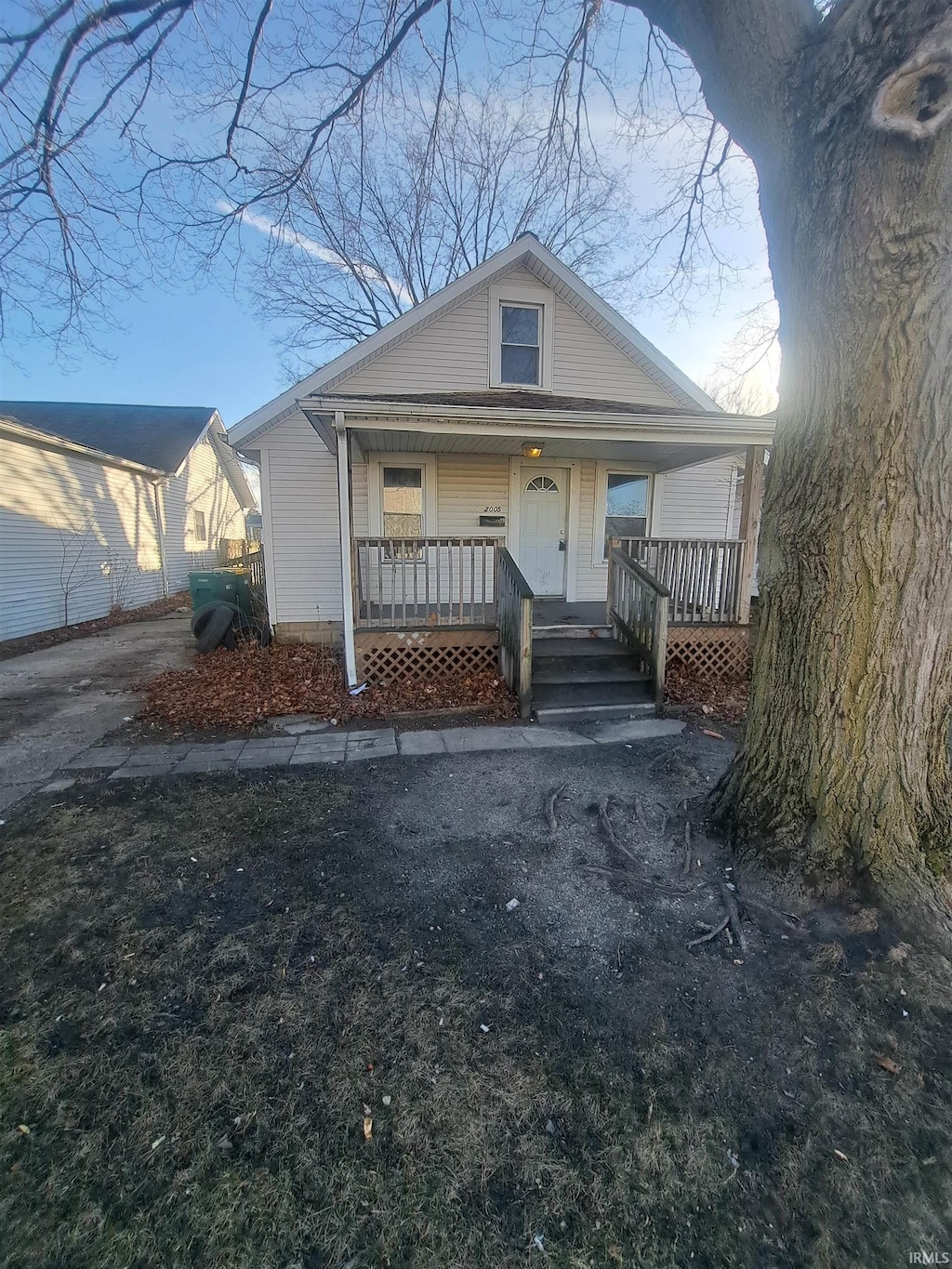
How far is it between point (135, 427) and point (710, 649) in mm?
19597

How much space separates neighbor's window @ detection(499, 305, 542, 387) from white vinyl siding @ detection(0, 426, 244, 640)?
373 inches

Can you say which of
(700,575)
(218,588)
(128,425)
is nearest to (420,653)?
(700,575)

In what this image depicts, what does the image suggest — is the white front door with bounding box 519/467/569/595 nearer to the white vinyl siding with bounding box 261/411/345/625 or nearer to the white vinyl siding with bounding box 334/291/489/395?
the white vinyl siding with bounding box 334/291/489/395

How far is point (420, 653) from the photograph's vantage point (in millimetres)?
6375

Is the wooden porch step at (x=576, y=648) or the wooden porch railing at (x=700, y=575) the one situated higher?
the wooden porch railing at (x=700, y=575)

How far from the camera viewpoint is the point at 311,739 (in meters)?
4.89

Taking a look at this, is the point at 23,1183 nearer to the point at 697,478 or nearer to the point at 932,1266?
the point at 932,1266

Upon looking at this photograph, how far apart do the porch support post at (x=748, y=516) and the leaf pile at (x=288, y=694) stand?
3404mm

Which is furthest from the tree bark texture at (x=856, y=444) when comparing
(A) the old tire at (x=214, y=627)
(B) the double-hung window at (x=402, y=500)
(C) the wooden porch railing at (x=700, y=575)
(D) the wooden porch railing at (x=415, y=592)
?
(A) the old tire at (x=214, y=627)

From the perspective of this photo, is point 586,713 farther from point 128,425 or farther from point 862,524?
point 128,425

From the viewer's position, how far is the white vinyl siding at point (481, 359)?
791 centimetres

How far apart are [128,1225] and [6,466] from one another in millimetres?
12476

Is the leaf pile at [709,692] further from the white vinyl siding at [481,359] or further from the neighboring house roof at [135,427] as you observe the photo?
the neighboring house roof at [135,427]

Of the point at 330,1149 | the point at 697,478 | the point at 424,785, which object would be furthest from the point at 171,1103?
the point at 697,478
